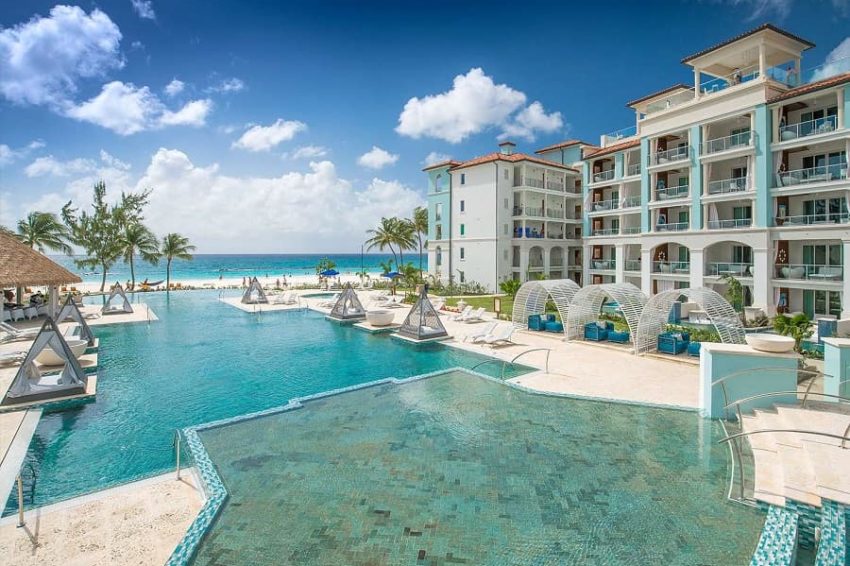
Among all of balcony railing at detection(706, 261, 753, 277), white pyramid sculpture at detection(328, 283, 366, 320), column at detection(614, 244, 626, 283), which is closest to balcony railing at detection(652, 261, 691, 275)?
balcony railing at detection(706, 261, 753, 277)

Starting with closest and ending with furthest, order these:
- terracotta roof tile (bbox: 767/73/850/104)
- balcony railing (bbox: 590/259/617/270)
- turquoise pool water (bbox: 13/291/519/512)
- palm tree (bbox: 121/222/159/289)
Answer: turquoise pool water (bbox: 13/291/519/512)
terracotta roof tile (bbox: 767/73/850/104)
balcony railing (bbox: 590/259/617/270)
palm tree (bbox: 121/222/159/289)

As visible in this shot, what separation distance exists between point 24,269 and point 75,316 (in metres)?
4.04

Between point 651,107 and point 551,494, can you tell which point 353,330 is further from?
point 651,107

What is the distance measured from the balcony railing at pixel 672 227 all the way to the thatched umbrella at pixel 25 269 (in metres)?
35.5

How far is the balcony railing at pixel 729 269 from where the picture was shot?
27.6 metres

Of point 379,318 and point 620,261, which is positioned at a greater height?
point 620,261

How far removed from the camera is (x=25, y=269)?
878 inches

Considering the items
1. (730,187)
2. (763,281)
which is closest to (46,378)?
(763,281)

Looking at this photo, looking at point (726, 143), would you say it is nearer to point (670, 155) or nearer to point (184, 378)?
point (670, 155)

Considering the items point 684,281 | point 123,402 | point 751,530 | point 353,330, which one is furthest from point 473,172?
point 751,530

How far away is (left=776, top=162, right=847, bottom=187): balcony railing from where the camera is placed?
2370 cm

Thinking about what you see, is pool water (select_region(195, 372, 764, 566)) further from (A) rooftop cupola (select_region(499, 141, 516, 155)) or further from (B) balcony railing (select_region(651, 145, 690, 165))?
(A) rooftop cupola (select_region(499, 141, 516, 155))

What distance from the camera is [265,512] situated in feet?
22.9

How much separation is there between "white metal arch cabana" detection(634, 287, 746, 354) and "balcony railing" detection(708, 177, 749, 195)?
14361 mm
